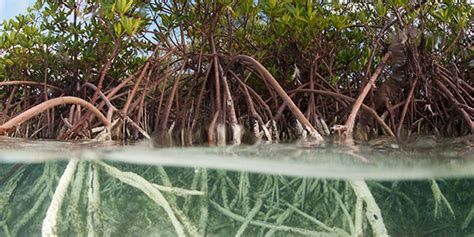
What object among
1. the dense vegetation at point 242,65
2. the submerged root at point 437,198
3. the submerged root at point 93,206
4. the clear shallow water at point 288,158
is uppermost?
the dense vegetation at point 242,65

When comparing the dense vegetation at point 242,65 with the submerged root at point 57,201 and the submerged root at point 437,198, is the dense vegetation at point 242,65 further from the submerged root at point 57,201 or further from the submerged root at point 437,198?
the submerged root at point 57,201

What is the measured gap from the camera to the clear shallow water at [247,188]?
2.57 m

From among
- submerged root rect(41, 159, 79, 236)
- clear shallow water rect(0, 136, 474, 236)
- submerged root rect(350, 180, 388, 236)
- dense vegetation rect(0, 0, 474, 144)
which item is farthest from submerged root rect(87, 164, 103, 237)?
submerged root rect(350, 180, 388, 236)

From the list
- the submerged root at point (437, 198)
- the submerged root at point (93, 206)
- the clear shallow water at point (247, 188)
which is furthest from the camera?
the submerged root at point (437, 198)

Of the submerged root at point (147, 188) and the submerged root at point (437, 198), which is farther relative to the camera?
the submerged root at point (437, 198)

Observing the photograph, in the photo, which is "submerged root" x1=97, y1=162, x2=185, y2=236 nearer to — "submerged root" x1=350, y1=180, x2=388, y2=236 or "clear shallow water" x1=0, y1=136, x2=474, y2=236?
"clear shallow water" x1=0, y1=136, x2=474, y2=236

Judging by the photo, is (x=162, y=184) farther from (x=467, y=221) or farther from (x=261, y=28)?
(x=261, y=28)

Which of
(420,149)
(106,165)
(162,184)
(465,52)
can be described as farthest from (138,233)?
(465,52)

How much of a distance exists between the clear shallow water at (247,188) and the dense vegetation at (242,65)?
0.62 metres

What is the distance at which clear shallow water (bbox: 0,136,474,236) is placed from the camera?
2570 millimetres

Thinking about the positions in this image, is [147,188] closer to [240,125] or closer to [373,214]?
[373,214]

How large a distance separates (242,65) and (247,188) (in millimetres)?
1775

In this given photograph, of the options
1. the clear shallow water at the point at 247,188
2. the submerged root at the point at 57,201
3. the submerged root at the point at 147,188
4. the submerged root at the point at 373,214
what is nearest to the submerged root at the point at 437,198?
the clear shallow water at the point at 247,188

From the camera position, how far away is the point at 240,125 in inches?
177
